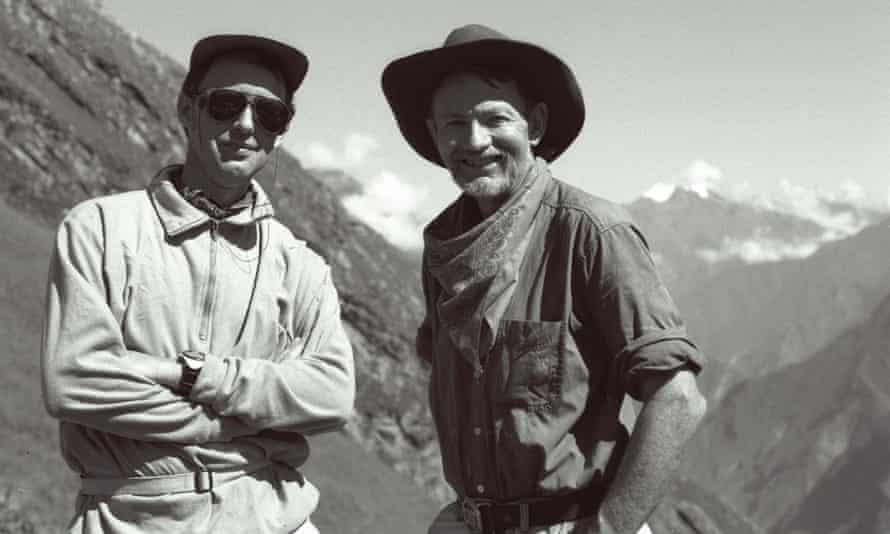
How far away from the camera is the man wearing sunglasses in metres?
3.74

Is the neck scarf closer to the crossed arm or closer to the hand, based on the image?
the crossed arm

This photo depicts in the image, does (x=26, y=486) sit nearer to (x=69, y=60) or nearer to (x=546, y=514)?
(x=546, y=514)

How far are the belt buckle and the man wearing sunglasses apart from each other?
2.34ft

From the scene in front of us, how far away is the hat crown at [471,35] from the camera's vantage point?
13.7 ft

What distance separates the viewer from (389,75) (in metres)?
4.63

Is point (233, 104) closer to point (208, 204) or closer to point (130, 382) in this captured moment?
point (208, 204)

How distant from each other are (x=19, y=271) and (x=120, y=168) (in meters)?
16.5

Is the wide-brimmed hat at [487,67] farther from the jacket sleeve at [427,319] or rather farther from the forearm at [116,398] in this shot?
the forearm at [116,398]

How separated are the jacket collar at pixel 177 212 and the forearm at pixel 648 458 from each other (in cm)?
197

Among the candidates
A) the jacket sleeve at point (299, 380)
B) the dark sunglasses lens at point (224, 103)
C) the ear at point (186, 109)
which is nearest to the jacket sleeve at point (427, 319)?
the jacket sleeve at point (299, 380)

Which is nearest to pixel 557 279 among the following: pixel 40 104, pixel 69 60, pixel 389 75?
pixel 389 75

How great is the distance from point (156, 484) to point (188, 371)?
486 millimetres

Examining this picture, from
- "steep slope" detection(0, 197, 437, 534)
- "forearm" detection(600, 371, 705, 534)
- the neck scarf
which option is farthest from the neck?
"steep slope" detection(0, 197, 437, 534)

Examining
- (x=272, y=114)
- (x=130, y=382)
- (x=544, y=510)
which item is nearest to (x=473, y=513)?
(x=544, y=510)
